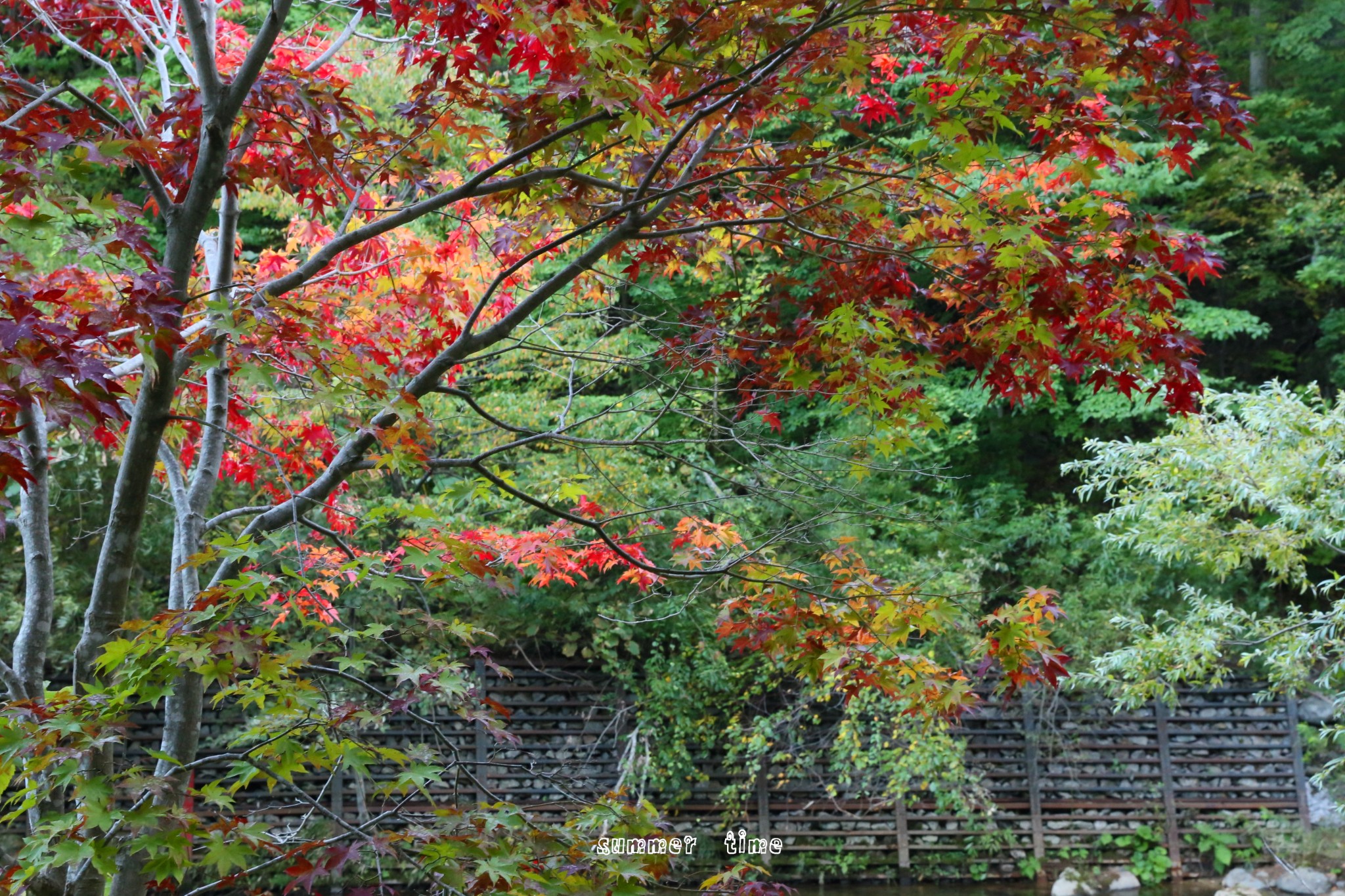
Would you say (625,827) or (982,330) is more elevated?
(982,330)

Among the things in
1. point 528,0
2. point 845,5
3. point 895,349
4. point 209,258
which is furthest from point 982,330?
point 209,258

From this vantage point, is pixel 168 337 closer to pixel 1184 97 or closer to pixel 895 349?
pixel 895 349

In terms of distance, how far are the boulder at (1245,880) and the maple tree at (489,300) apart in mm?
6352

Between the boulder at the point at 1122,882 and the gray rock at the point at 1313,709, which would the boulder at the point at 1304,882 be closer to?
→ the boulder at the point at 1122,882

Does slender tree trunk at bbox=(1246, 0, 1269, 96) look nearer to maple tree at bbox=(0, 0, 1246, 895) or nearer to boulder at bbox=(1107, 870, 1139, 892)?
boulder at bbox=(1107, 870, 1139, 892)

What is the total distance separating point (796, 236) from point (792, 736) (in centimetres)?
533

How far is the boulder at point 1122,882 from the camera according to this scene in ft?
24.2

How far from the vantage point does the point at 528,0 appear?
164cm

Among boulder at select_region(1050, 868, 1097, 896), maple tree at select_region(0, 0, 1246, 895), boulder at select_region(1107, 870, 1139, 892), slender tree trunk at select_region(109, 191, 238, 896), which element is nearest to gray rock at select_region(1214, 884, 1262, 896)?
boulder at select_region(1107, 870, 1139, 892)

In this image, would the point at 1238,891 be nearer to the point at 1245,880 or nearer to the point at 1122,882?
the point at 1245,880

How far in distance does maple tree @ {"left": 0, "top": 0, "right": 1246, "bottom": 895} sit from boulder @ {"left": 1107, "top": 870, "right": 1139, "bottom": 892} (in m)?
5.84

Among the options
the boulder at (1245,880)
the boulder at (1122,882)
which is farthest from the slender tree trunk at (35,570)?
the boulder at (1245,880)

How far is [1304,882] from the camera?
23.8 ft

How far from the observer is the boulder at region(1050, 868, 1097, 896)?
7176 mm
